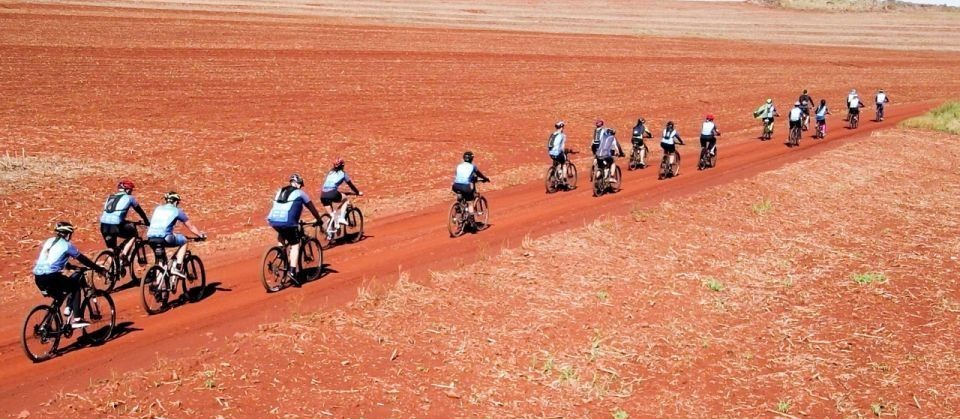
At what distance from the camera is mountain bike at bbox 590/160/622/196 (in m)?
23.2

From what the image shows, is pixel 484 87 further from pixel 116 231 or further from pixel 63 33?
pixel 116 231

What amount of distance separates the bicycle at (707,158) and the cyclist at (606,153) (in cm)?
635

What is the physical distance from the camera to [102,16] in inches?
2413

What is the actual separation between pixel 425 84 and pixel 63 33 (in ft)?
81.1

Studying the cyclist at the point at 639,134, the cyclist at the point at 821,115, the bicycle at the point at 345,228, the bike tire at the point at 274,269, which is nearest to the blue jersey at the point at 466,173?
the bicycle at the point at 345,228

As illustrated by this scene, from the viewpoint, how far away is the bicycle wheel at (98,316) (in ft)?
39.4

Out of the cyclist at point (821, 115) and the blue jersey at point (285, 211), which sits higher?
the blue jersey at point (285, 211)

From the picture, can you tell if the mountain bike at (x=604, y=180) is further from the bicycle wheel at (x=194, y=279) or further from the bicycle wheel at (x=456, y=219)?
the bicycle wheel at (x=194, y=279)

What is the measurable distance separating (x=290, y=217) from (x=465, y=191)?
519 centimetres

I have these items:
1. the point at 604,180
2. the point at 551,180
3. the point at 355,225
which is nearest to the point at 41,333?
the point at 355,225

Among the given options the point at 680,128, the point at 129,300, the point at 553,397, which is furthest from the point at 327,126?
the point at 553,397

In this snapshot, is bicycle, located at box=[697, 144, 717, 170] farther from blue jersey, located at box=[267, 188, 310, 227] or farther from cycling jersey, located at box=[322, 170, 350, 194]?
blue jersey, located at box=[267, 188, 310, 227]

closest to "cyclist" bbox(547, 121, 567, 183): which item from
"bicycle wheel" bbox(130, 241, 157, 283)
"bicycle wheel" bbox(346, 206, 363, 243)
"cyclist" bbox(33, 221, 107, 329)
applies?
"bicycle wheel" bbox(346, 206, 363, 243)

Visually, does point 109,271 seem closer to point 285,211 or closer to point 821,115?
point 285,211
